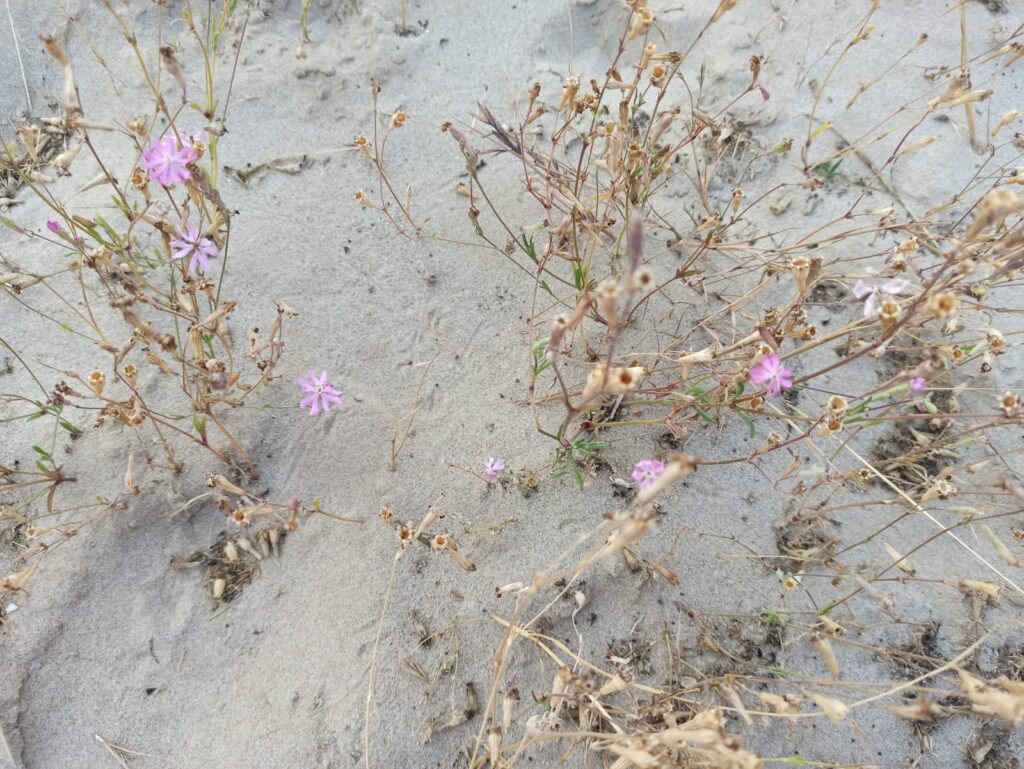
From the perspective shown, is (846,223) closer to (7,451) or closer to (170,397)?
(170,397)

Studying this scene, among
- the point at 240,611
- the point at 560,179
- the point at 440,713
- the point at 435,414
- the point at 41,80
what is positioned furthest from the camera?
the point at 41,80

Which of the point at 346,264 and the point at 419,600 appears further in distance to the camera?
the point at 346,264

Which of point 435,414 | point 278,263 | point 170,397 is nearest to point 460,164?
point 278,263

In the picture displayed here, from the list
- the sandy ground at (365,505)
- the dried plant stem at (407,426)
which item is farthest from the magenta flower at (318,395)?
the dried plant stem at (407,426)

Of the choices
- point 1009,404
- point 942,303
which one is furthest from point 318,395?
point 1009,404

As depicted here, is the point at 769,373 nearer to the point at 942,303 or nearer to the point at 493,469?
the point at 942,303

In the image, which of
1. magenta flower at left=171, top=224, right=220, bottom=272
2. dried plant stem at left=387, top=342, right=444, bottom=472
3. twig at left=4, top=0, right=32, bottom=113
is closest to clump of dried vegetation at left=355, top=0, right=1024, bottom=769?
dried plant stem at left=387, top=342, right=444, bottom=472

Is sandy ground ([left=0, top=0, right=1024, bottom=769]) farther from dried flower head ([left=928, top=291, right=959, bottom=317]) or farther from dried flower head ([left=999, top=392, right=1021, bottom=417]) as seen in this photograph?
dried flower head ([left=928, top=291, right=959, bottom=317])
